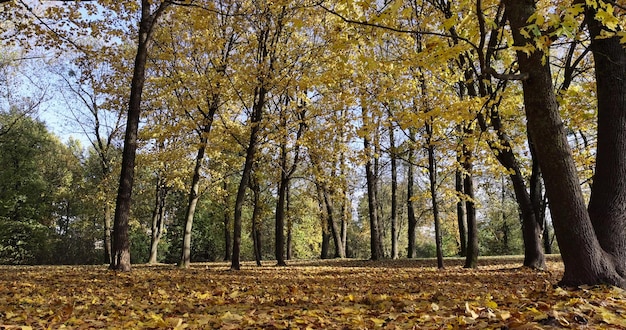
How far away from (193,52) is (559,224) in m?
12.3

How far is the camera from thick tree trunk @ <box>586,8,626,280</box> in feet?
15.5

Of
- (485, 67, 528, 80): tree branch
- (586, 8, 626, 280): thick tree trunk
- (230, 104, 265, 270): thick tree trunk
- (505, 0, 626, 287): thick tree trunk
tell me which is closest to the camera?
(485, 67, 528, 80): tree branch

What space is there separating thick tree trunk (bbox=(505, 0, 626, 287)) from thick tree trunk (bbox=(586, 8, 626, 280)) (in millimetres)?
331

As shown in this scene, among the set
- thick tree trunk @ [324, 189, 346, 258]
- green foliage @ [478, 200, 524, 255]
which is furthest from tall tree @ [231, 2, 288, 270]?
green foliage @ [478, 200, 524, 255]

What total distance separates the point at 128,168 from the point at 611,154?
9307 millimetres

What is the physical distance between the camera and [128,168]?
968cm

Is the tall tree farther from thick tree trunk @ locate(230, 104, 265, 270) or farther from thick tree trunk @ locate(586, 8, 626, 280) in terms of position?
thick tree trunk @ locate(586, 8, 626, 280)

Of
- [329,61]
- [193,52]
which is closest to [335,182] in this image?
[329,61]

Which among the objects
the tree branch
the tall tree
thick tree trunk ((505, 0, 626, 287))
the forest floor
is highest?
the tall tree

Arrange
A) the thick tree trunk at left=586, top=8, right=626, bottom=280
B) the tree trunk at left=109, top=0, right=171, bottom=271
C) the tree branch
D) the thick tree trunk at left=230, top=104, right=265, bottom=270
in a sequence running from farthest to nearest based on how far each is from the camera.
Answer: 1. the thick tree trunk at left=230, top=104, right=265, bottom=270
2. the tree trunk at left=109, top=0, right=171, bottom=271
3. the thick tree trunk at left=586, top=8, right=626, bottom=280
4. the tree branch

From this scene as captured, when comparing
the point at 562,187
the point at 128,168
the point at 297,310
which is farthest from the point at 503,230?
the point at 297,310

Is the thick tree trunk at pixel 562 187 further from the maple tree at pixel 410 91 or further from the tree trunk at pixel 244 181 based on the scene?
the tree trunk at pixel 244 181

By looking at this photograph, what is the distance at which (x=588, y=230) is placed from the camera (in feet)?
14.5

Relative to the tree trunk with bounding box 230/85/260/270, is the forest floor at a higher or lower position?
lower
